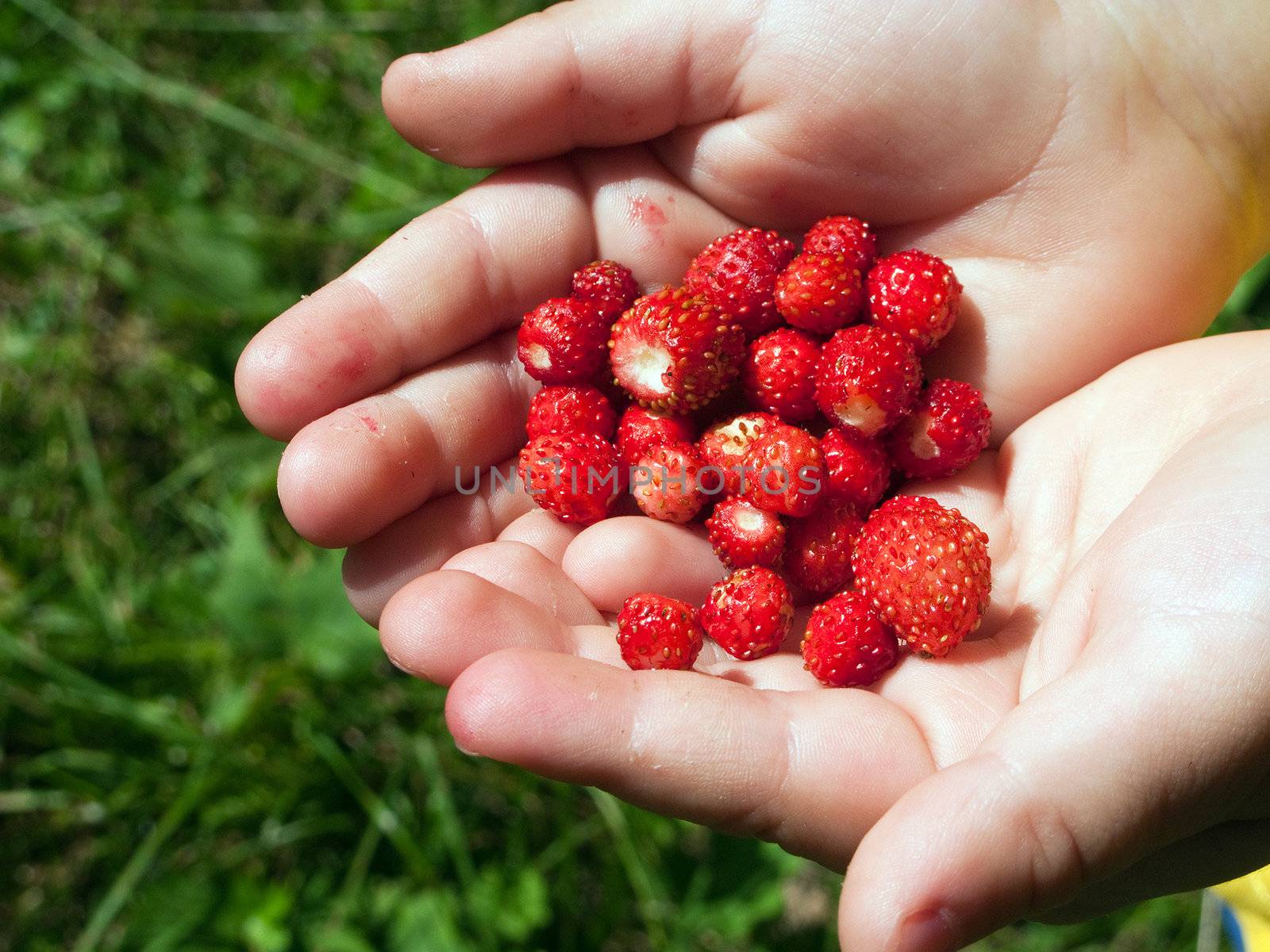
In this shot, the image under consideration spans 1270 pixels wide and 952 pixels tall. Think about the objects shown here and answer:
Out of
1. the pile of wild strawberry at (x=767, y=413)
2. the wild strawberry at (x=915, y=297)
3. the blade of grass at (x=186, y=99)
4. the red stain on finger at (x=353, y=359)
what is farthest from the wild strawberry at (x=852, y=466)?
the blade of grass at (x=186, y=99)

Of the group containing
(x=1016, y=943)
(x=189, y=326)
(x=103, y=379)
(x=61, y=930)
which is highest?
(x=189, y=326)

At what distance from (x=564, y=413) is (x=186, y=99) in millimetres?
2332

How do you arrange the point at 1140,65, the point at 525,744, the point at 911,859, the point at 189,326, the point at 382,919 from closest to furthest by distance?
the point at 911,859 < the point at 525,744 < the point at 1140,65 < the point at 382,919 < the point at 189,326

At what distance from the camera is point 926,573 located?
1.84m

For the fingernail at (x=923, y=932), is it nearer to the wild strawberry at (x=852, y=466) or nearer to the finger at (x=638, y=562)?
the finger at (x=638, y=562)

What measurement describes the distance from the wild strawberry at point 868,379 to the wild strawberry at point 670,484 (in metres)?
0.31

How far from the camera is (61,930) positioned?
105 inches

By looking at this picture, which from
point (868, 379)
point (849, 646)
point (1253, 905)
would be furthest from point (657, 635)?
point (1253, 905)

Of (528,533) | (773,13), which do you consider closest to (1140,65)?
(773,13)

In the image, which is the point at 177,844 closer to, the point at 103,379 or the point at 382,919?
the point at 382,919

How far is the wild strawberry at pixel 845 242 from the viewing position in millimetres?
2264

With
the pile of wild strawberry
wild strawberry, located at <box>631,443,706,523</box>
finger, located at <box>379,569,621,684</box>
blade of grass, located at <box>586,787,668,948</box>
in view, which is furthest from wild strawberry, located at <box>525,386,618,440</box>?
blade of grass, located at <box>586,787,668,948</box>

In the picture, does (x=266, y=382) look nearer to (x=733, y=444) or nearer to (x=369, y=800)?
(x=733, y=444)

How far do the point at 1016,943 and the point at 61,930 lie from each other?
242 centimetres
